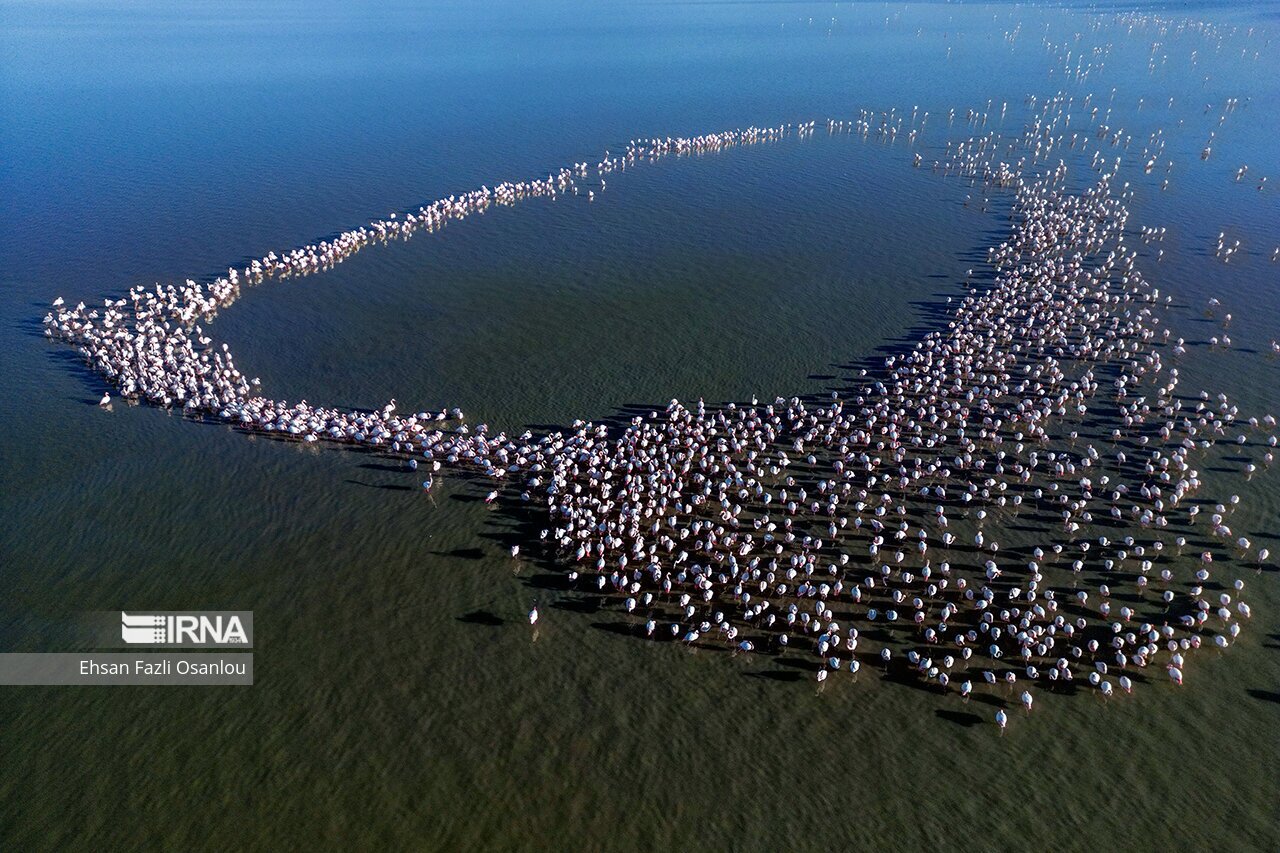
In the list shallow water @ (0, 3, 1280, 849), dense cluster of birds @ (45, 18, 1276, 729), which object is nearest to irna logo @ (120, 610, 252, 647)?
shallow water @ (0, 3, 1280, 849)

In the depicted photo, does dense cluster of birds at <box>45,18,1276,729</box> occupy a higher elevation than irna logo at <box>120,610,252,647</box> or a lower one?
higher

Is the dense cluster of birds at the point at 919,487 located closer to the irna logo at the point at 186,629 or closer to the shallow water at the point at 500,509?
the shallow water at the point at 500,509

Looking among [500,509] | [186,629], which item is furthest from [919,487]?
[186,629]

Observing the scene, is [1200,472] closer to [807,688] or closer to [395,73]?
[807,688]

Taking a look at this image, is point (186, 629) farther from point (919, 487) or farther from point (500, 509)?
point (919, 487)

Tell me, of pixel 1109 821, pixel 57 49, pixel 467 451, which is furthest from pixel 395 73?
pixel 1109 821

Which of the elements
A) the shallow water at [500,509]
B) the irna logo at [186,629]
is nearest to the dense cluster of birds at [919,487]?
the shallow water at [500,509]

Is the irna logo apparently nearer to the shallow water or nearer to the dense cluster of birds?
the shallow water

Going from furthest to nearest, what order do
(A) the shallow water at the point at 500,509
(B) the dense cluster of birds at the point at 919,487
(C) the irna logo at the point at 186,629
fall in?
1. (C) the irna logo at the point at 186,629
2. (B) the dense cluster of birds at the point at 919,487
3. (A) the shallow water at the point at 500,509
